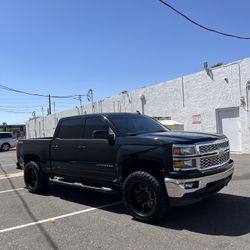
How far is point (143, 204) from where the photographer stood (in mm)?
6789

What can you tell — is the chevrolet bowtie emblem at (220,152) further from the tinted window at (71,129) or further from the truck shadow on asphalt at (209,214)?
the tinted window at (71,129)

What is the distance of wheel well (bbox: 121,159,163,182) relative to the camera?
6.68 m

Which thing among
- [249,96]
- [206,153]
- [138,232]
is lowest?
[138,232]

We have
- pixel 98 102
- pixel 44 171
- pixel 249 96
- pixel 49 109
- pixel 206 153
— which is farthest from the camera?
pixel 49 109

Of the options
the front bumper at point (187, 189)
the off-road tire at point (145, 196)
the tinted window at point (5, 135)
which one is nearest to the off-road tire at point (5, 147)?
the tinted window at point (5, 135)

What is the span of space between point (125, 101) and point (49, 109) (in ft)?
149

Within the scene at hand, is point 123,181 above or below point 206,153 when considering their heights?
below

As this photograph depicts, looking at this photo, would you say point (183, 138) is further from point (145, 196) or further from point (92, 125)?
point (92, 125)

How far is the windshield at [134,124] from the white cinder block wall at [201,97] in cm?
1121

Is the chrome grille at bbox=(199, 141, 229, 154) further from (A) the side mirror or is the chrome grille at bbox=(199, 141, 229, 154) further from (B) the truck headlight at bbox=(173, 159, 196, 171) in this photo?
(A) the side mirror

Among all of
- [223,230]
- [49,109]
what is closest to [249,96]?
[223,230]

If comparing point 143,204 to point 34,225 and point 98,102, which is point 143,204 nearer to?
point 34,225

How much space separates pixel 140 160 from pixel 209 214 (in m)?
1.64

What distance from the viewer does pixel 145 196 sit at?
6.77 m
